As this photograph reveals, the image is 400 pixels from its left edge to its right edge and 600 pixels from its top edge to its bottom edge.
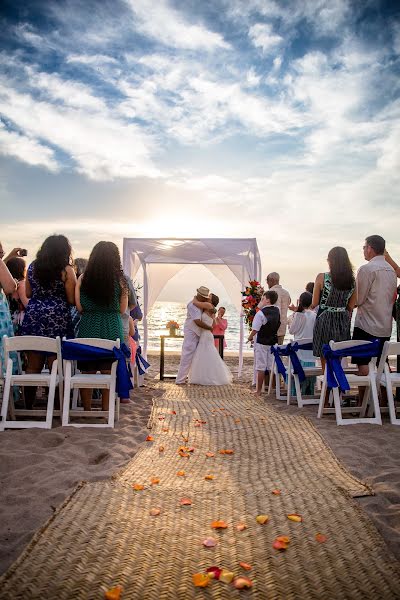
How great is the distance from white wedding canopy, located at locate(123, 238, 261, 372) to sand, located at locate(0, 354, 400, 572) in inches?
186

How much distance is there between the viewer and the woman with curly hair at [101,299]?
499 centimetres

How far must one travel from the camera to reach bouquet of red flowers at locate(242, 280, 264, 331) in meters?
8.51

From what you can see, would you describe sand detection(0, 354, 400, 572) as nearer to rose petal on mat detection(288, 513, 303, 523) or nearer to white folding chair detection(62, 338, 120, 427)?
white folding chair detection(62, 338, 120, 427)

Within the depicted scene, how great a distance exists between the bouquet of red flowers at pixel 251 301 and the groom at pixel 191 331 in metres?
0.68

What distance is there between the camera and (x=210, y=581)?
6.40 ft

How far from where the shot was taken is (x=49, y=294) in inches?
194

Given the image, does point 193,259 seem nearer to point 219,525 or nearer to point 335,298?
point 335,298

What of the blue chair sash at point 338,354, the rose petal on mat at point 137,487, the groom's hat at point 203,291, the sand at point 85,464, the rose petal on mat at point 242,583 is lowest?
the sand at point 85,464

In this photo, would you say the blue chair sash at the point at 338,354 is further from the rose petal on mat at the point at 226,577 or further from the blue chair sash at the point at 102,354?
the rose petal on mat at the point at 226,577

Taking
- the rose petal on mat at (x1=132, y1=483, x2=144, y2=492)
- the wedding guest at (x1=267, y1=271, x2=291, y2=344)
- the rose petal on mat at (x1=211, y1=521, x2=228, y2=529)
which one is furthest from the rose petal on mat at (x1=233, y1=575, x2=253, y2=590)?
the wedding guest at (x1=267, y1=271, x2=291, y2=344)

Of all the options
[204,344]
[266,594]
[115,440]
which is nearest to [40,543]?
[266,594]

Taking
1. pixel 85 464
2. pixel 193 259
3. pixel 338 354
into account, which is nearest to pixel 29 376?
pixel 85 464

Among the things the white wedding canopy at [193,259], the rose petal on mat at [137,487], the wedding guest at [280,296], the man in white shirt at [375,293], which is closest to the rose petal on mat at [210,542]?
the rose petal on mat at [137,487]

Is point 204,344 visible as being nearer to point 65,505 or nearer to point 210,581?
point 65,505
